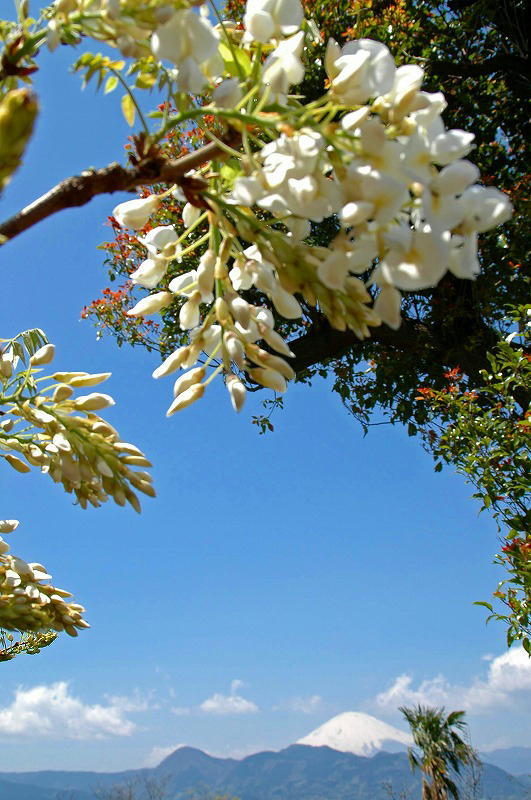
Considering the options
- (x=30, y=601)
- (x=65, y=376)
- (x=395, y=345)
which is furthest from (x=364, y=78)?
(x=395, y=345)

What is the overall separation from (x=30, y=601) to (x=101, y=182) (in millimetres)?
837

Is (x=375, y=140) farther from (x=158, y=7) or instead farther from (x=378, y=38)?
(x=378, y=38)

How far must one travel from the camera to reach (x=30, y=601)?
126cm

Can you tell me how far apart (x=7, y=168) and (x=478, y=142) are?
5.37 m

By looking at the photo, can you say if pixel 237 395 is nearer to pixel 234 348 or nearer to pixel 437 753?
pixel 234 348

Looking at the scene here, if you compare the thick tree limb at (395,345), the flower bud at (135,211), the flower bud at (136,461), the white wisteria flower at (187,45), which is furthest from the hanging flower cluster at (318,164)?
the thick tree limb at (395,345)

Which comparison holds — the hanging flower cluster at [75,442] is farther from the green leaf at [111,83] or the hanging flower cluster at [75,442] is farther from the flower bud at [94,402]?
the green leaf at [111,83]

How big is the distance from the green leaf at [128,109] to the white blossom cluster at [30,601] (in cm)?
84

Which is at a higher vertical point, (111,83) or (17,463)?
(111,83)

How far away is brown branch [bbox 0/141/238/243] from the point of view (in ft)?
2.44

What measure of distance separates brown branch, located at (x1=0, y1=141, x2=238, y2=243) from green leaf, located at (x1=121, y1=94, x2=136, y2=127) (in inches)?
4.1

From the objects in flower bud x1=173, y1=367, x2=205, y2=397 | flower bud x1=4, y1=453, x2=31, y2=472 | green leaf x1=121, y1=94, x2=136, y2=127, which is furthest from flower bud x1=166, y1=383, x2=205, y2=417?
flower bud x1=4, y1=453, x2=31, y2=472

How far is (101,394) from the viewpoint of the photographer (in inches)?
42.9

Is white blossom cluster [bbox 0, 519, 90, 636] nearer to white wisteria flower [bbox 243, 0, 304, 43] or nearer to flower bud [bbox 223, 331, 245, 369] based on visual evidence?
flower bud [bbox 223, 331, 245, 369]
